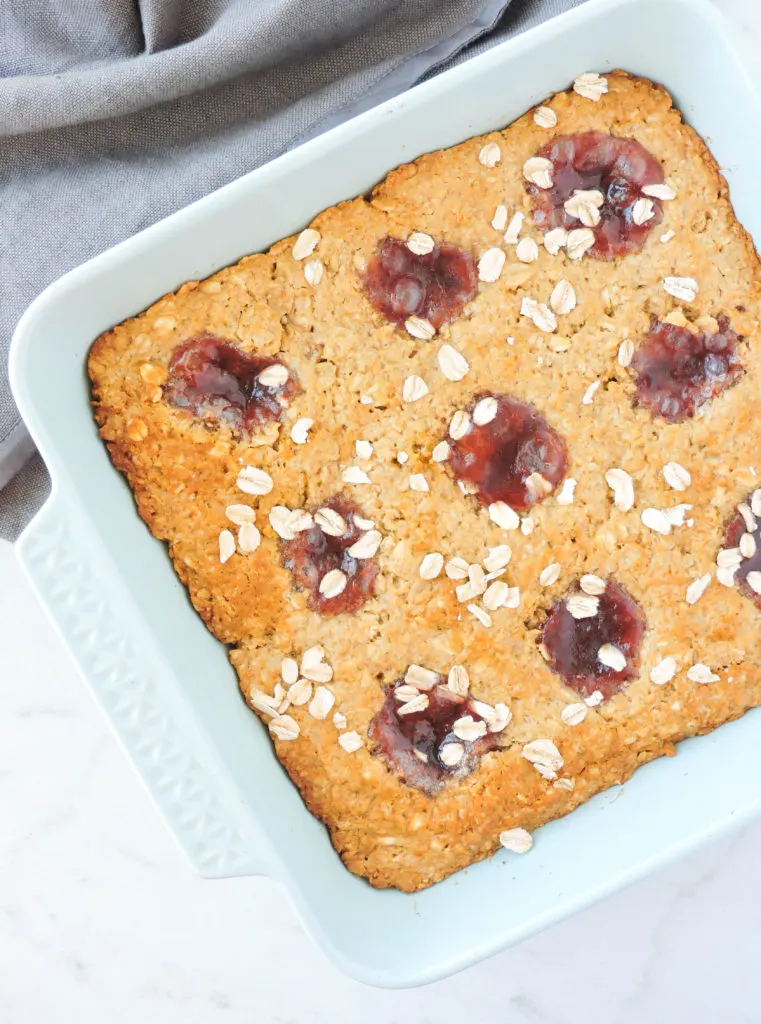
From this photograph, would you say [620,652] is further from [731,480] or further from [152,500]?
[152,500]

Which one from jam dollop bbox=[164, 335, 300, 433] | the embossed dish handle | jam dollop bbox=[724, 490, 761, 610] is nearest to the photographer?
the embossed dish handle

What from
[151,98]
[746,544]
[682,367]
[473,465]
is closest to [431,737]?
[473,465]

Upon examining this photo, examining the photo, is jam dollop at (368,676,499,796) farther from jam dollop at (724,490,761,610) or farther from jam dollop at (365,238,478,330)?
jam dollop at (365,238,478,330)

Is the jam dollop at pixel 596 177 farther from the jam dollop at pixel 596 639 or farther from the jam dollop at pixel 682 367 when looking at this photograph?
the jam dollop at pixel 596 639

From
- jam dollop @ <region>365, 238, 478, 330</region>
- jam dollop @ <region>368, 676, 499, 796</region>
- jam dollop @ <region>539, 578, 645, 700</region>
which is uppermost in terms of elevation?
jam dollop @ <region>365, 238, 478, 330</region>

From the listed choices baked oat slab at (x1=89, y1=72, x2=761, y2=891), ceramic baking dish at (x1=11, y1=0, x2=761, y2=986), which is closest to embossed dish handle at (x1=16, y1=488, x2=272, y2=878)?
ceramic baking dish at (x1=11, y1=0, x2=761, y2=986)

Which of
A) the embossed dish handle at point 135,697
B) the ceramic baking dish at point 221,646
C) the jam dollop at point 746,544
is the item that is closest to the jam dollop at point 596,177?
the ceramic baking dish at point 221,646

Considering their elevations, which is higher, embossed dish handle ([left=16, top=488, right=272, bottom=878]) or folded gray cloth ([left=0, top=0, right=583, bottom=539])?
folded gray cloth ([left=0, top=0, right=583, bottom=539])
